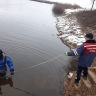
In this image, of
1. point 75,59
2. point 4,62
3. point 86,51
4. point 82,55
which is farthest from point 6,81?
point 75,59

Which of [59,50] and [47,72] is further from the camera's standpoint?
[59,50]

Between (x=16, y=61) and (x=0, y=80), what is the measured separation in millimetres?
2287

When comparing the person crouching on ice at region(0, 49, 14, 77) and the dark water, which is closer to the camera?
the person crouching on ice at region(0, 49, 14, 77)

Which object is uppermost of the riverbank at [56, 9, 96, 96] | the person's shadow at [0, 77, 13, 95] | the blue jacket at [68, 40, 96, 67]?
the blue jacket at [68, 40, 96, 67]

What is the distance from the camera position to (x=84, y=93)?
6836 mm

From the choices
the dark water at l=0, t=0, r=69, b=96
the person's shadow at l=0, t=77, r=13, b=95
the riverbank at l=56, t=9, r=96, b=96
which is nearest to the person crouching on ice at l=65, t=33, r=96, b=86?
the riverbank at l=56, t=9, r=96, b=96

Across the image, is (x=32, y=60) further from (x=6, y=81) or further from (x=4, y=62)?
(x=4, y=62)

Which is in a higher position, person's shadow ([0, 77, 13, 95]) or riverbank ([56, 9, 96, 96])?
riverbank ([56, 9, 96, 96])

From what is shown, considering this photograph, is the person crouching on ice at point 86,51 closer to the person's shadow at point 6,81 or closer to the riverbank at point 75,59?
the riverbank at point 75,59

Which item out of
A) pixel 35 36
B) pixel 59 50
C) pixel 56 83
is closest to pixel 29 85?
pixel 56 83

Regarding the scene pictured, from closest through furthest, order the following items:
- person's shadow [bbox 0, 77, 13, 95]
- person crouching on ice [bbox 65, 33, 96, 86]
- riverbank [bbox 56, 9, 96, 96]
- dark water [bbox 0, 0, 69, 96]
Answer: person crouching on ice [bbox 65, 33, 96, 86]
riverbank [bbox 56, 9, 96, 96]
dark water [bbox 0, 0, 69, 96]
person's shadow [bbox 0, 77, 13, 95]

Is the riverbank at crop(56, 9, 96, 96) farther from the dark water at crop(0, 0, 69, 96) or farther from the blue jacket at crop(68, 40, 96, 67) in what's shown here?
the blue jacket at crop(68, 40, 96, 67)

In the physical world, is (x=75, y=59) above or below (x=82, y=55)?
below

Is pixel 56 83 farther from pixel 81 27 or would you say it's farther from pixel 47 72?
pixel 81 27
